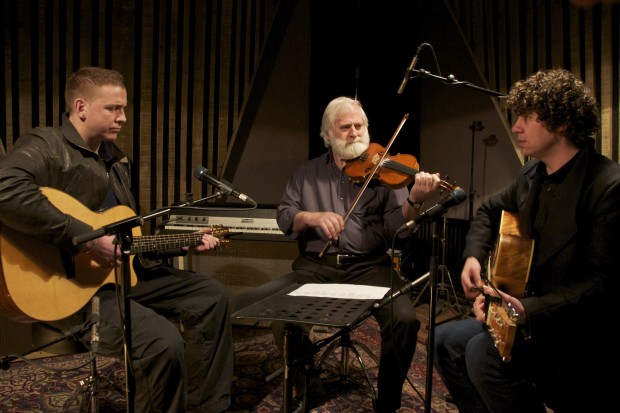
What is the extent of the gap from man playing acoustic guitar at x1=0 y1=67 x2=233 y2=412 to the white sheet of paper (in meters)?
0.58

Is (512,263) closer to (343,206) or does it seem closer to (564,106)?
(564,106)

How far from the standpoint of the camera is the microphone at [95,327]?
1.96m

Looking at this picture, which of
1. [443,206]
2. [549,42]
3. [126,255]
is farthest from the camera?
[549,42]

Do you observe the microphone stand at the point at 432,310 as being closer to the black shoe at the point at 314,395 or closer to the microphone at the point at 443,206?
the microphone at the point at 443,206

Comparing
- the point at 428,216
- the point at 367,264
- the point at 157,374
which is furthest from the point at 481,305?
the point at 157,374

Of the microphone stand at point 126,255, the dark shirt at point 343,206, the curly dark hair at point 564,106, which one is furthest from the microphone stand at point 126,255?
the curly dark hair at point 564,106

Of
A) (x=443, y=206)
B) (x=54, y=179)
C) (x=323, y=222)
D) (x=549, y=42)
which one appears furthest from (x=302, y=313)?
(x=549, y=42)

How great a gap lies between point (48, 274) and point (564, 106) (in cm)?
212

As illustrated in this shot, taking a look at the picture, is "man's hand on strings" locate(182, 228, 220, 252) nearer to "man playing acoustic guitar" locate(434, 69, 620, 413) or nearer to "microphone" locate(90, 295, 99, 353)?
"microphone" locate(90, 295, 99, 353)

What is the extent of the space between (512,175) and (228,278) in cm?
301

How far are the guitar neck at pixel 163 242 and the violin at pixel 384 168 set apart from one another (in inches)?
35.7

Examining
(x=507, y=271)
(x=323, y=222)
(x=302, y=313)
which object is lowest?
(x=302, y=313)

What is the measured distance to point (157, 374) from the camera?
1.99 meters

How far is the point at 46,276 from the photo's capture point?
2004mm
